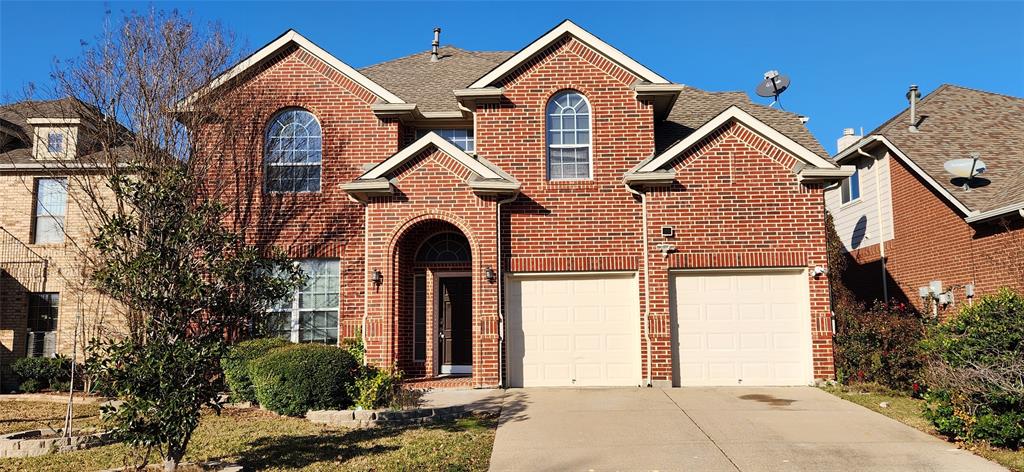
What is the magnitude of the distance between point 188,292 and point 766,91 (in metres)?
15.9

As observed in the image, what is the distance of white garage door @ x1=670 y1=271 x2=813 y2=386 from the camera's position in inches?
512

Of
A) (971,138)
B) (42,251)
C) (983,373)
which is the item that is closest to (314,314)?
(42,251)

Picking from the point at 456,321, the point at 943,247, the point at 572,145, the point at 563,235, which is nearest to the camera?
the point at 563,235

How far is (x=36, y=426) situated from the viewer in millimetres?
11023

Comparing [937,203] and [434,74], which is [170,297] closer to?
[434,74]

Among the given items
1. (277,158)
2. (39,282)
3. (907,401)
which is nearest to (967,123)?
(907,401)

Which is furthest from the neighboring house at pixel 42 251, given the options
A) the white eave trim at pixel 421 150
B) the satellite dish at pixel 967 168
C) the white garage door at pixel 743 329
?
the satellite dish at pixel 967 168

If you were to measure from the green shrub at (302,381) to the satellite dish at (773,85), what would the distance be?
529 inches

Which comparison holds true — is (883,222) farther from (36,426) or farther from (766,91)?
(36,426)

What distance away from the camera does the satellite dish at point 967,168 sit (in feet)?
47.8

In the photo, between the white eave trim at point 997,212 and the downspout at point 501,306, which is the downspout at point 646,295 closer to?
the downspout at point 501,306

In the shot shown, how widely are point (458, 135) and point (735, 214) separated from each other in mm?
6334

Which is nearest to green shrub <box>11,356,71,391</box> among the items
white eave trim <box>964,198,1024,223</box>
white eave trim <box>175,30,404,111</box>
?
white eave trim <box>175,30,404,111</box>

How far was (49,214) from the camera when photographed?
1686cm
